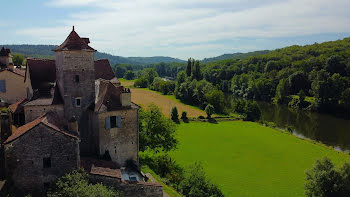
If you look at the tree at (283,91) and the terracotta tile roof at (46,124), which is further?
the tree at (283,91)

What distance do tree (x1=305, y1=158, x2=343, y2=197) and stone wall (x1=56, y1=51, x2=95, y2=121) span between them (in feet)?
81.0

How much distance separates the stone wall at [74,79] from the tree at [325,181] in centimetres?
2469

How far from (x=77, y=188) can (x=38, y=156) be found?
392cm

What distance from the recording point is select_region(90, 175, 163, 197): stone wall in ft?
69.6

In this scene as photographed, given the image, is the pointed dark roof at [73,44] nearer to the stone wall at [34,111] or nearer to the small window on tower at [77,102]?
the small window on tower at [77,102]

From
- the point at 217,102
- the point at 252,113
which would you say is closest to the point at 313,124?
the point at 252,113

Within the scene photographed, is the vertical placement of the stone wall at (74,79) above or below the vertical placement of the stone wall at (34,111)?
above

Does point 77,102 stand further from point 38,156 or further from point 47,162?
point 38,156

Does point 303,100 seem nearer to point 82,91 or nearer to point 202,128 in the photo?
point 202,128

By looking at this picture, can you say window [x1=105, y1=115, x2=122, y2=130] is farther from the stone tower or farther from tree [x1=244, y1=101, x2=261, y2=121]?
tree [x1=244, y1=101, x2=261, y2=121]

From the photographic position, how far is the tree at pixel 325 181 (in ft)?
96.1

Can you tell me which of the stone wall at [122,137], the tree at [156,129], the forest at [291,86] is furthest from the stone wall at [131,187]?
the forest at [291,86]

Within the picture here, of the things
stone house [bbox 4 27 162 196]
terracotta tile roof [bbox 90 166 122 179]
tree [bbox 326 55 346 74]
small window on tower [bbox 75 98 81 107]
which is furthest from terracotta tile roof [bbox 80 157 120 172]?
tree [bbox 326 55 346 74]

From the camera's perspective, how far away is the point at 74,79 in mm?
26656
